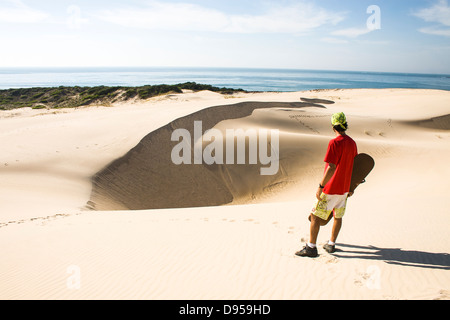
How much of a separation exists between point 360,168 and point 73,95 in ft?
137

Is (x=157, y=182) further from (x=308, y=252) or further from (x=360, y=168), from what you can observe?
(x=360, y=168)

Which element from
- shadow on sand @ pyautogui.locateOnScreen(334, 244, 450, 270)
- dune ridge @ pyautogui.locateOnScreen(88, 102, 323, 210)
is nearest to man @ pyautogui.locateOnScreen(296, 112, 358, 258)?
shadow on sand @ pyautogui.locateOnScreen(334, 244, 450, 270)

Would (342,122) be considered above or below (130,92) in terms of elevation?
below

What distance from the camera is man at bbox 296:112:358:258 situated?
390 centimetres

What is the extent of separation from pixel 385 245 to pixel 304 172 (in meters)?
7.41

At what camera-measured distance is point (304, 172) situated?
11945 millimetres

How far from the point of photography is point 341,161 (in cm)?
393


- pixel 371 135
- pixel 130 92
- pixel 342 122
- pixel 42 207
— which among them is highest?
pixel 130 92

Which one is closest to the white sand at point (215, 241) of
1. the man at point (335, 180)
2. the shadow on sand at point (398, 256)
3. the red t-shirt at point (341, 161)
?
the shadow on sand at point (398, 256)

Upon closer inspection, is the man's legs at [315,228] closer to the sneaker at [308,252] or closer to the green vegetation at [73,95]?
the sneaker at [308,252]

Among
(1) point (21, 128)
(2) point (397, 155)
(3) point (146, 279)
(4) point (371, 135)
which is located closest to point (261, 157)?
(2) point (397, 155)

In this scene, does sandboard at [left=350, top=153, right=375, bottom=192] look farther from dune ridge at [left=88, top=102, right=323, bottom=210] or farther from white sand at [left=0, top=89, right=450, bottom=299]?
dune ridge at [left=88, top=102, right=323, bottom=210]
